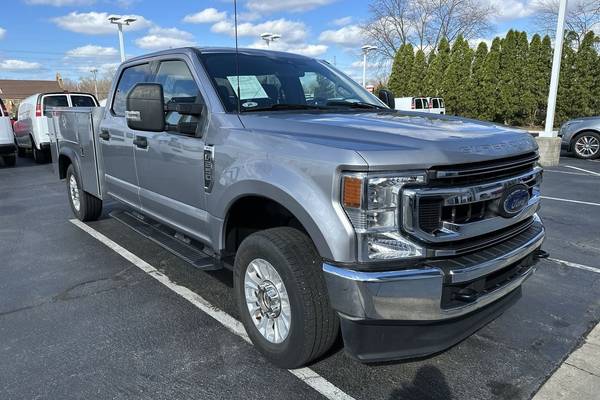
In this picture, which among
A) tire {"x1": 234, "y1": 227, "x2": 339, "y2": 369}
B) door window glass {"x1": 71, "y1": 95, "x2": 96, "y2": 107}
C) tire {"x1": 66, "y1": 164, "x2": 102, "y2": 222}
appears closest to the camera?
tire {"x1": 234, "y1": 227, "x2": 339, "y2": 369}

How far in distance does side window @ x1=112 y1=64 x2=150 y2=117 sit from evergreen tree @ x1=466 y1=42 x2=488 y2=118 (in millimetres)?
25867

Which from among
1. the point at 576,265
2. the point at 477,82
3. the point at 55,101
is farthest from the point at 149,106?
the point at 477,82

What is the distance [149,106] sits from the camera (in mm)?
3326

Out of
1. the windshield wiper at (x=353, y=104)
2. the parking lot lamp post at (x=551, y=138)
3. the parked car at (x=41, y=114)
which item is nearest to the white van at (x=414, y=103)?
the parking lot lamp post at (x=551, y=138)

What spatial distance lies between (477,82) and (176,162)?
2736cm

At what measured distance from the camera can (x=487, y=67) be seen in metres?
26.9

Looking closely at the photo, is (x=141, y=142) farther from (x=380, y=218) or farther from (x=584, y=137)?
(x=584, y=137)

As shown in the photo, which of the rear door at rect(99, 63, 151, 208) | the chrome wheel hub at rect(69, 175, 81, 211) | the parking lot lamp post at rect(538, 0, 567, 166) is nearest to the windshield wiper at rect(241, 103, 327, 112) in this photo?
the rear door at rect(99, 63, 151, 208)

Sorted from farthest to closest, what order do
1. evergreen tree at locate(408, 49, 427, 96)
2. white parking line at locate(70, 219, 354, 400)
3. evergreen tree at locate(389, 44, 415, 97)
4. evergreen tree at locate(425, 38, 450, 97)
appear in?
evergreen tree at locate(389, 44, 415, 97)
evergreen tree at locate(408, 49, 427, 96)
evergreen tree at locate(425, 38, 450, 97)
white parking line at locate(70, 219, 354, 400)

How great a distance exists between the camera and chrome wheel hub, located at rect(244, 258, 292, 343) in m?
2.84

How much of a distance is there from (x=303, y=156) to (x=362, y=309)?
0.87 metres

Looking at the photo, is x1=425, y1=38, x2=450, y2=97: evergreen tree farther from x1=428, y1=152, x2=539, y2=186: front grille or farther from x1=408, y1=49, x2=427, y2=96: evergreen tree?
x1=428, y1=152, x2=539, y2=186: front grille

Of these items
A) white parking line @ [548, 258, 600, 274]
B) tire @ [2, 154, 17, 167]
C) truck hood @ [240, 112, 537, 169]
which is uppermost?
truck hood @ [240, 112, 537, 169]

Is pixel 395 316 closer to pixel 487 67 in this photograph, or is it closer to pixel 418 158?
pixel 418 158
